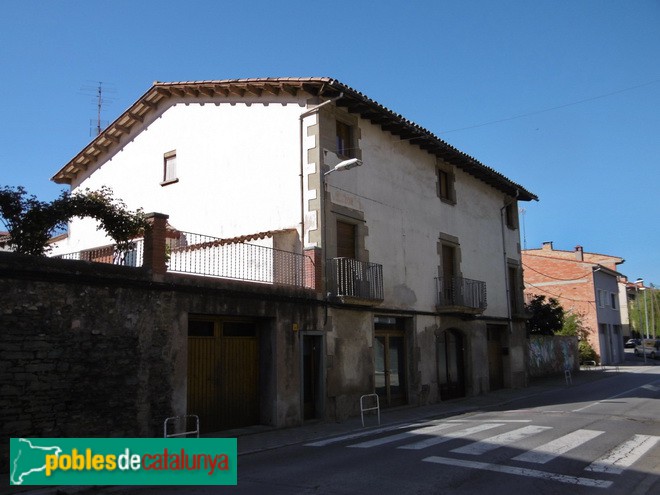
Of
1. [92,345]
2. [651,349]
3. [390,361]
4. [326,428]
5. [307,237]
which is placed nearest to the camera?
[92,345]

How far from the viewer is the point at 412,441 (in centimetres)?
998

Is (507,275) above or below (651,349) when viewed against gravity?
above

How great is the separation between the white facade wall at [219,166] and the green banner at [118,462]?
24.2 feet

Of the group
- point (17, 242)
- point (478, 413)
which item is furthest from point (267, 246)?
point (478, 413)

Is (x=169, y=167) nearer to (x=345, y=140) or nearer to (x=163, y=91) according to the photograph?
(x=163, y=91)

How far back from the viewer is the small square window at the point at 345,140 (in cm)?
1536

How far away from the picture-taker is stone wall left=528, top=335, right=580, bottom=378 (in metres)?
27.2

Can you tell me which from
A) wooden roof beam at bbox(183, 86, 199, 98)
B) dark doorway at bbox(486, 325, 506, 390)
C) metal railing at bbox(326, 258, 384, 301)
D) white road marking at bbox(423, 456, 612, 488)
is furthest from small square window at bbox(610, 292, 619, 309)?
white road marking at bbox(423, 456, 612, 488)

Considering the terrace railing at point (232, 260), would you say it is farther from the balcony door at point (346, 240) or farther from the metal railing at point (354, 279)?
the balcony door at point (346, 240)

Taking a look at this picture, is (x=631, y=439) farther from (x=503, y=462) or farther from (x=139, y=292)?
(x=139, y=292)

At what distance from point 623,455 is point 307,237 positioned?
8.24 meters

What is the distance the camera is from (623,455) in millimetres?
8500

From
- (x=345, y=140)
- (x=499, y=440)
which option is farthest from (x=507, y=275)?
(x=499, y=440)

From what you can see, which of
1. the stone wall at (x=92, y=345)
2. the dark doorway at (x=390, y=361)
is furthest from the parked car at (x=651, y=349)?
the stone wall at (x=92, y=345)
